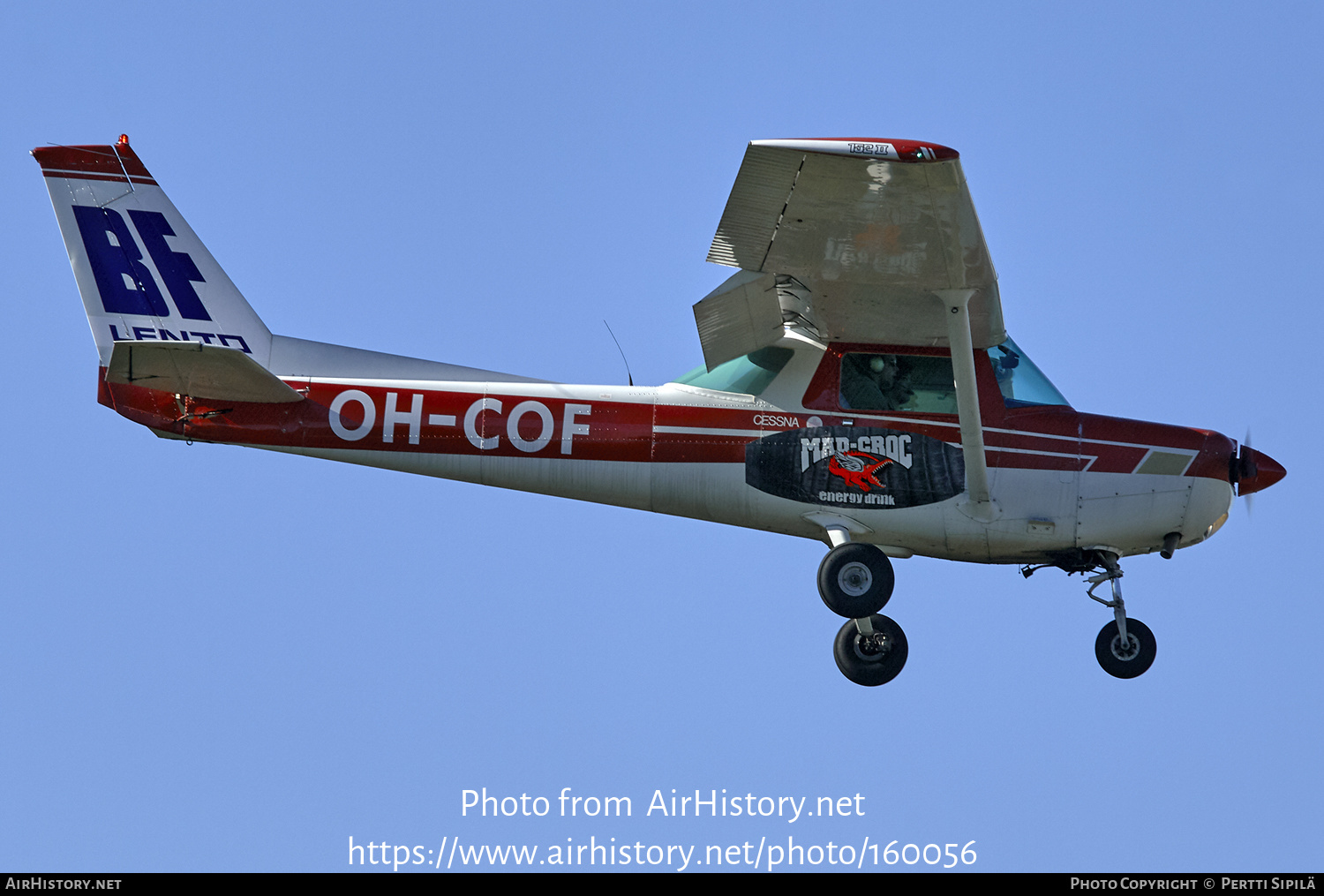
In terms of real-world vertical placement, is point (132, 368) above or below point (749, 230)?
below

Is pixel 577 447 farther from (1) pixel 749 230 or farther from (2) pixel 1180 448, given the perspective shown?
(2) pixel 1180 448

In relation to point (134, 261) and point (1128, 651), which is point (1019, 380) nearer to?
point (1128, 651)

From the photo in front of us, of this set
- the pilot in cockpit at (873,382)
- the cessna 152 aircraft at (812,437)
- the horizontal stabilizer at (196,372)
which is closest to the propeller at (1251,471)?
the cessna 152 aircraft at (812,437)

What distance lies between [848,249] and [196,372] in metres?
4.86

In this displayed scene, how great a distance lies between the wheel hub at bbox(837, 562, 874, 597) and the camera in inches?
468

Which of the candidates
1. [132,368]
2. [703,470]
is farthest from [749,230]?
[132,368]

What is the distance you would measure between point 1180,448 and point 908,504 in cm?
210

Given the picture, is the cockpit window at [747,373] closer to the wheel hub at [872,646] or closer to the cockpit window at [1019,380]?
the cockpit window at [1019,380]

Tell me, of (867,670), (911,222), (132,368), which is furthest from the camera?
(867,670)

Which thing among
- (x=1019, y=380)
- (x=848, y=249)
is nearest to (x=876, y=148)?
(x=848, y=249)

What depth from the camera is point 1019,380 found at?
40.6 ft

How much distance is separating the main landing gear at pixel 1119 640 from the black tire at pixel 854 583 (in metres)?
1.70

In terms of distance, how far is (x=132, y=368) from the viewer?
11648mm

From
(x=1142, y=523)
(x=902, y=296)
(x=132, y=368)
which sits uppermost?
(x=902, y=296)
